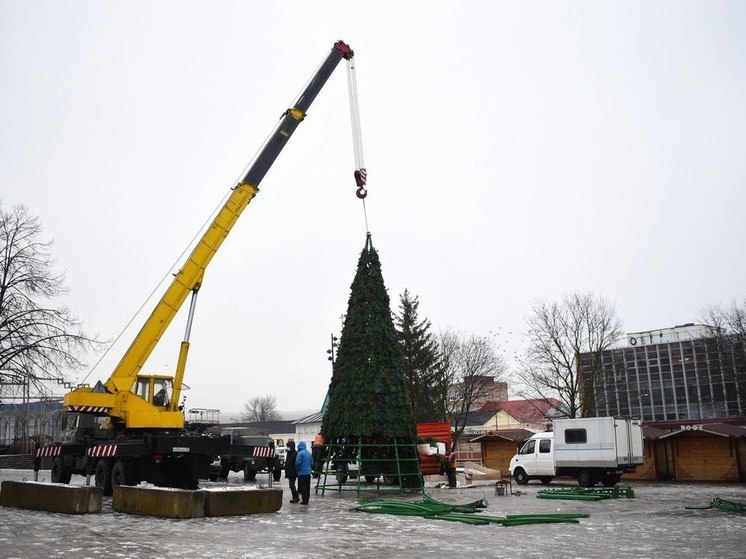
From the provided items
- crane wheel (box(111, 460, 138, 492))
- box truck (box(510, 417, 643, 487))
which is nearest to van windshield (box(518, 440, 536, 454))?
box truck (box(510, 417, 643, 487))

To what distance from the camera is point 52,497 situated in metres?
15.6

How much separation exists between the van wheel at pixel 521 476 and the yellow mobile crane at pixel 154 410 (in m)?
13.8

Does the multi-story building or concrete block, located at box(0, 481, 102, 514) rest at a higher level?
the multi-story building

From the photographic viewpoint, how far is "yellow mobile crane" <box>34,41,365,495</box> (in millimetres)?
19938

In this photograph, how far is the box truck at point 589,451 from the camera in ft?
85.5

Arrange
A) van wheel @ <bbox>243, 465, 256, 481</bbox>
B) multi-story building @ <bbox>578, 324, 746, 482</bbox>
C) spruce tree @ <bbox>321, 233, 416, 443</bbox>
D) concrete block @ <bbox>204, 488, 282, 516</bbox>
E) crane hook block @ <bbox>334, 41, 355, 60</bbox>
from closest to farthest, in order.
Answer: concrete block @ <bbox>204, 488, 282, 516</bbox> → spruce tree @ <bbox>321, 233, 416, 443</bbox> → crane hook block @ <bbox>334, 41, 355, 60</bbox> → van wheel @ <bbox>243, 465, 256, 481</bbox> → multi-story building @ <bbox>578, 324, 746, 482</bbox>

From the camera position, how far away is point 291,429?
99.0m

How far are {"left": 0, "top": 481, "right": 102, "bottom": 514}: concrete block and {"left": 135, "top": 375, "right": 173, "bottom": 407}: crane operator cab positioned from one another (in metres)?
5.30

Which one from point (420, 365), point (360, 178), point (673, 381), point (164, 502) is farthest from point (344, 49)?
point (673, 381)

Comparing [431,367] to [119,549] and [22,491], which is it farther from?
[119,549]

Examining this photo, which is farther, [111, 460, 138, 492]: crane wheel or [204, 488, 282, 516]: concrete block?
[111, 460, 138, 492]: crane wheel

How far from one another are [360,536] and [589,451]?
16944 millimetres

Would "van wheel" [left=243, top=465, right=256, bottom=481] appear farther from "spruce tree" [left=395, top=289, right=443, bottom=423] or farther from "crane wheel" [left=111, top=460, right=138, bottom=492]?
"spruce tree" [left=395, top=289, right=443, bottom=423]

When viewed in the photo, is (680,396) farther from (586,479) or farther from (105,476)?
(105,476)
